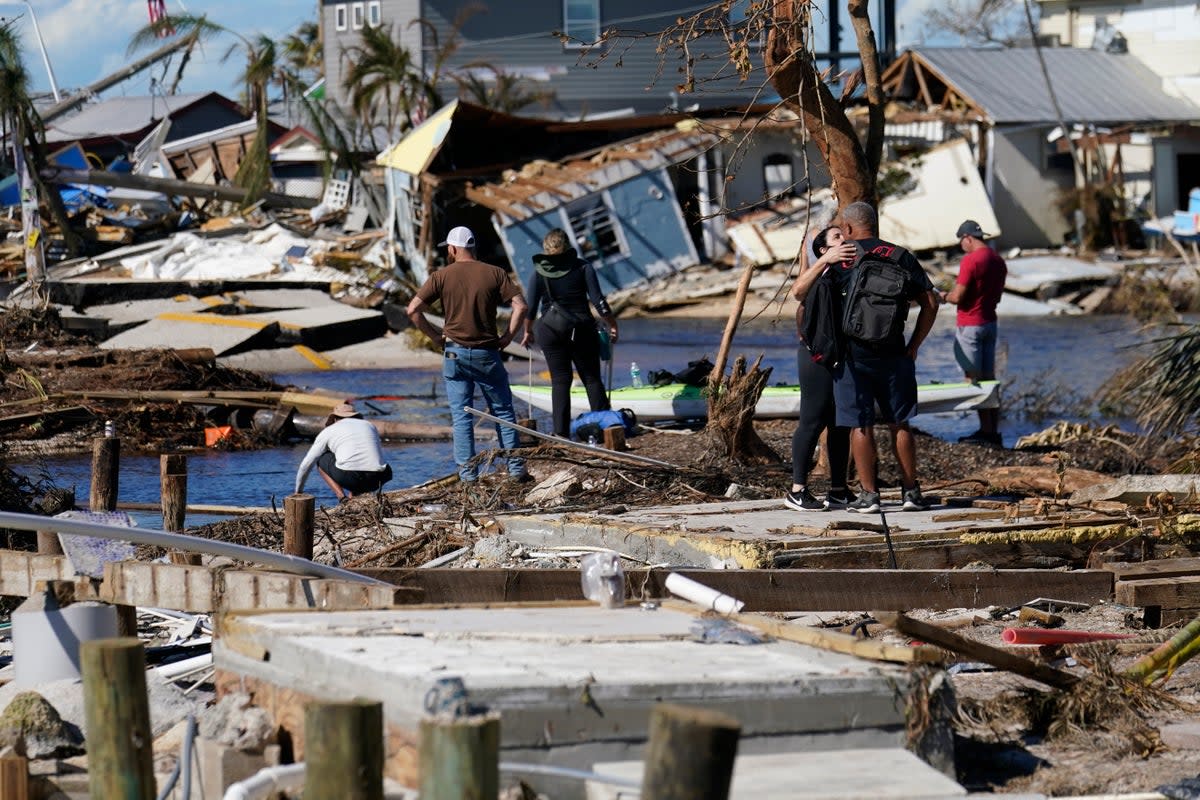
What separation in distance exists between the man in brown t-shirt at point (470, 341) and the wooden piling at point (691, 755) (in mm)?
8002

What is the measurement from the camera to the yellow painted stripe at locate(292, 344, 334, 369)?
2412 cm

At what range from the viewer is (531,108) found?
46.4 meters

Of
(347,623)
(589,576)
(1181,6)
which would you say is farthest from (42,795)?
(1181,6)

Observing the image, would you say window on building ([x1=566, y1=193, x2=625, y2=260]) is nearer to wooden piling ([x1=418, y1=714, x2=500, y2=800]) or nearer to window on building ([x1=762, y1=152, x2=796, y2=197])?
window on building ([x1=762, y1=152, x2=796, y2=197])

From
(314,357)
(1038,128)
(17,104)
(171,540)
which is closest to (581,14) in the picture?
(1038,128)

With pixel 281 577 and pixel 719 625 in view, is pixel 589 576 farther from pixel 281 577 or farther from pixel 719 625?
pixel 281 577

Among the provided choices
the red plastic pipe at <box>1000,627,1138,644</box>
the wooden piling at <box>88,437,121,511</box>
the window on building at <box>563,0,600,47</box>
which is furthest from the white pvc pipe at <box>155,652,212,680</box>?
the window on building at <box>563,0,600,47</box>

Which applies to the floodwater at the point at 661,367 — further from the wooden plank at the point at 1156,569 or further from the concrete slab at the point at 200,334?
the wooden plank at the point at 1156,569

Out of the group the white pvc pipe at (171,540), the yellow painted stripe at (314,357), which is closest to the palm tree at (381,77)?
the yellow painted stripe at (314,357)

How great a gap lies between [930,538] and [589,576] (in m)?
2.85

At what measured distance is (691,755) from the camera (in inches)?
145

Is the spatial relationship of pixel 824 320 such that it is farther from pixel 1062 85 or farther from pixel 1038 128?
pixel 1062 85

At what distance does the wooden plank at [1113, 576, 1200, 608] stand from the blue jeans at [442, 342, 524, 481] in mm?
5004

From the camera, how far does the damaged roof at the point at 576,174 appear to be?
31438 mm
